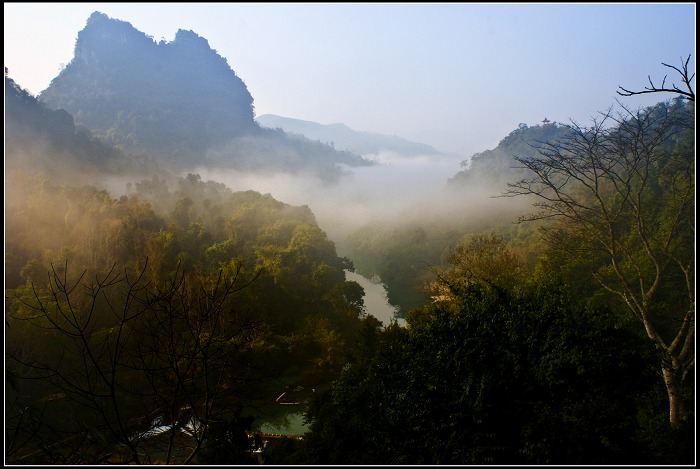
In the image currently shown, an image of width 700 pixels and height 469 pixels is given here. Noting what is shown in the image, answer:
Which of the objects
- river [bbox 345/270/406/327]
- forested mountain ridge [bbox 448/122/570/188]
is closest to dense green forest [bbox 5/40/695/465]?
river [bbox 345/270/406/327]

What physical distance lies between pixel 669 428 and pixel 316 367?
1302 cm

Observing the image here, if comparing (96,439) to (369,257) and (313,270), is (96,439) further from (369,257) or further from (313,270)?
(369,257)

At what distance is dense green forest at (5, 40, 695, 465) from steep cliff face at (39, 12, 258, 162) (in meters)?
37.8

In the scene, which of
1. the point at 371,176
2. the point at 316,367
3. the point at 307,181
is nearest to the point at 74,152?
the point at 316,367

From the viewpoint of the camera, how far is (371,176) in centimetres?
9900

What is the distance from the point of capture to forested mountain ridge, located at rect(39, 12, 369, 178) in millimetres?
66500

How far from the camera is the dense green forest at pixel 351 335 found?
452 centimetres

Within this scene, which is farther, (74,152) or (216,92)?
(216,92)

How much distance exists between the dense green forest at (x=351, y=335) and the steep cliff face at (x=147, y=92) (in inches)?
1486

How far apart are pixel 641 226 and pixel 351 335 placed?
1337 cm

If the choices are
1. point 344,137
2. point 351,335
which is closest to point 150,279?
point 351,335

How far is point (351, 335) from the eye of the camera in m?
18.0

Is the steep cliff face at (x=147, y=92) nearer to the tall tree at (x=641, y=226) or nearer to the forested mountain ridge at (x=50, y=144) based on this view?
the forested mountain ridge at (x=50, y=144)

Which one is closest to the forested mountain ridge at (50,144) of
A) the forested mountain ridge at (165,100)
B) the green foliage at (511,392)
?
the forested mountain ridge at (165,100)
